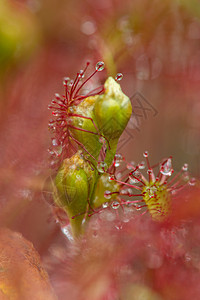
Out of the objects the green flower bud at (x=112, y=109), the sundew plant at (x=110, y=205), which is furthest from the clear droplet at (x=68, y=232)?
the green flower bud at (x=112, y=109)

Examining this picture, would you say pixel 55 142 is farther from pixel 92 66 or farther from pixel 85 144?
pixel 92 66

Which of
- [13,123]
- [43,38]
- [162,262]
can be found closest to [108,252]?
[162,262]

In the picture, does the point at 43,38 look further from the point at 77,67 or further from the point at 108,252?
the point at 108,252

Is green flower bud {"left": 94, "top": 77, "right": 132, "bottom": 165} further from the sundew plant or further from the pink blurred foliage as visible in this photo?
the pink blurred foliage

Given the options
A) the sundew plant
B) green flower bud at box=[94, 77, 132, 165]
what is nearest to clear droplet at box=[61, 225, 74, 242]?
the sundew plant

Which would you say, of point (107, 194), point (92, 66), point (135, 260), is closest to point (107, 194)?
point (107, 194)

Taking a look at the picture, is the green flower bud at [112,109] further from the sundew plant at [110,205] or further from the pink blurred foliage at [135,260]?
the pink blurred foliage at [135,260]
